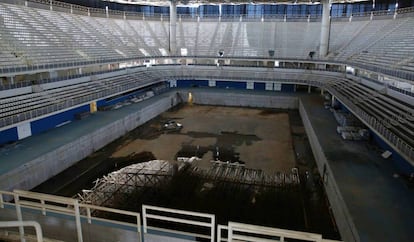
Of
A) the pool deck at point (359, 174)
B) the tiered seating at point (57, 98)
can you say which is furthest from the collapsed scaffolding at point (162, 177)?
the tiered seating at point (57, 98)

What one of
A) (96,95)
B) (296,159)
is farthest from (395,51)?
(96,95)

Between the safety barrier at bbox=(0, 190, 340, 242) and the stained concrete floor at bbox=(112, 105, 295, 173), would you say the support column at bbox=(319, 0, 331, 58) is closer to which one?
the stained concrete floor at bbox=(112, 105, 295, 173)

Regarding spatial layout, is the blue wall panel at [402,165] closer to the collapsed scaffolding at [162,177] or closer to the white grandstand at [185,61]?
the white grandstand at [185,61]

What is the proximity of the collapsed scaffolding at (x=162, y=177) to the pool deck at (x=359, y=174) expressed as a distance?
202 centimetres

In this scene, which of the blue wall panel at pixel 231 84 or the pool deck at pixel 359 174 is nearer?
the pool deck at pixel 359 174

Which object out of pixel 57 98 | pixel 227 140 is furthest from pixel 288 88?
pixel 57 98

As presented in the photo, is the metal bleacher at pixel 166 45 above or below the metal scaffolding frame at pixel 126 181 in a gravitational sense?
above

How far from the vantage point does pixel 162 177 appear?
11867 millimetres

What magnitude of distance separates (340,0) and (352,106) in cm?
1732

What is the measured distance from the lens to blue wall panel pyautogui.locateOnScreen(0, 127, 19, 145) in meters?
12.4

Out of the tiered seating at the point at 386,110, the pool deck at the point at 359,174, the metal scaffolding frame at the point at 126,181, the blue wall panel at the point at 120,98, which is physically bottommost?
the metal scaffolding frame at the point at 126,181

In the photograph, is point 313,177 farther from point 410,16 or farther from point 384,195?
point 410,16

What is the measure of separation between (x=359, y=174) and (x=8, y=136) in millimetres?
13186

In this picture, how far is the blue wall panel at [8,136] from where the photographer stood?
40.6 ft
